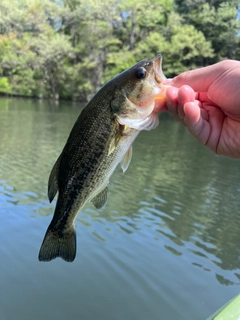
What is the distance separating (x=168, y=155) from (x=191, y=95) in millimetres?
15132

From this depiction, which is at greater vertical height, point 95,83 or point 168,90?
point 168,90

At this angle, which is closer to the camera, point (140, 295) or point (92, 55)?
point (140, 295)

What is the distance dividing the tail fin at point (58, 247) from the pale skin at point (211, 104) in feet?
3.67

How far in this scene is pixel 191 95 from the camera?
244cm

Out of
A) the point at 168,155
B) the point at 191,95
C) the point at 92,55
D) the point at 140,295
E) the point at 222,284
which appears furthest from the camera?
the point at 92,55

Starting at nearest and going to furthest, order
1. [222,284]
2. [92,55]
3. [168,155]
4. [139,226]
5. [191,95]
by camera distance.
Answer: [191,95] < [222,284] < [139,226] < [168,155] < [92,55]

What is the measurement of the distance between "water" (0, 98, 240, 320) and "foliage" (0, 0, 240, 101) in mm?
35823

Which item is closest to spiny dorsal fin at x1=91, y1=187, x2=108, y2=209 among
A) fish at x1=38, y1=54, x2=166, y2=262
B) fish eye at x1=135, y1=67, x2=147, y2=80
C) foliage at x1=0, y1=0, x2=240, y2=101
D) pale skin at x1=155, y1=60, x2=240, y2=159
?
fish at x1=38, y1=54, x2=166, y2=262

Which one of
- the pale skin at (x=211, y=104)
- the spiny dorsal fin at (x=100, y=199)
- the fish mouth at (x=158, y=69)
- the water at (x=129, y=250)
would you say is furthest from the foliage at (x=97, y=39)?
the spiny dorsal fin at (x=100, y=199)

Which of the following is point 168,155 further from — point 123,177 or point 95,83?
point 95,83

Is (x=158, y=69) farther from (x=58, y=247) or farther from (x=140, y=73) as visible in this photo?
(x=58, y=247)

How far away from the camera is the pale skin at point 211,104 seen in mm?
2445

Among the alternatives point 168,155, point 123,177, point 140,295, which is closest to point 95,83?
point 168,155

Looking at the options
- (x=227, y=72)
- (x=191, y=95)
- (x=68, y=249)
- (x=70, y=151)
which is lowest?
(x=68, y=249)
